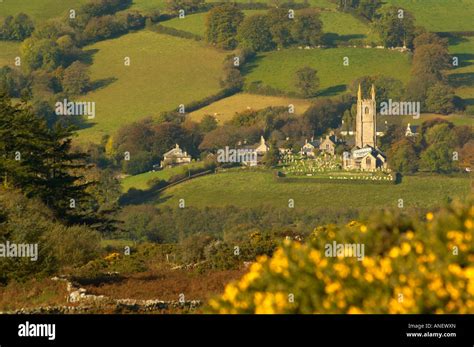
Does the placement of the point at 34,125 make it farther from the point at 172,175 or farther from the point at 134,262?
the point at 172,175

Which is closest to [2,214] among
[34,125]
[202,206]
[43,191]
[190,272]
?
[190,272]

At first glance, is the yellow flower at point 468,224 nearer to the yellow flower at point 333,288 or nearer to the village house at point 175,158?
the yellow flower at point 333,288

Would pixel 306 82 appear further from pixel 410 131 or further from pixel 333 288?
pixel 333 288

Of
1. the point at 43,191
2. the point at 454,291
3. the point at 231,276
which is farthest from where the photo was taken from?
the point at 43,191

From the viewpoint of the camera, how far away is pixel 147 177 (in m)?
158

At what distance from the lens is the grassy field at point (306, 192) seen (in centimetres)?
14150

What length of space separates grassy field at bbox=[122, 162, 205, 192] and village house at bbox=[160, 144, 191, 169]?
234 inches

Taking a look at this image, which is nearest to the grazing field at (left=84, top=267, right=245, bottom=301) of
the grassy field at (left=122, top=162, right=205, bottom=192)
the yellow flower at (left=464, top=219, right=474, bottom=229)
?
the yellow flower at (left=464, top=219, right=474, bottom=229)

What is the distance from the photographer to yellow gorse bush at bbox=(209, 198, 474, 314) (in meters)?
17.3

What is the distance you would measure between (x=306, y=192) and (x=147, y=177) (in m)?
21.4

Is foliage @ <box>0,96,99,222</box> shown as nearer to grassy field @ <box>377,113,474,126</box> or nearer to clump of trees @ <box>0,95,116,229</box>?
clump of trees @ <box>0,95,116,229</box>

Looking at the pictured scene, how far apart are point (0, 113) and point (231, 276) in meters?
27.0

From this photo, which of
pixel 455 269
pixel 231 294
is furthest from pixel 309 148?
pixel 455 269

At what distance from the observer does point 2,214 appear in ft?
122
